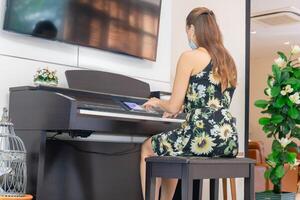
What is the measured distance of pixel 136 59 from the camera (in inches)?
126

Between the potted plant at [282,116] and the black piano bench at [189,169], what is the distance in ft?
5.56

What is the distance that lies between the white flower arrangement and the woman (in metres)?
0.51

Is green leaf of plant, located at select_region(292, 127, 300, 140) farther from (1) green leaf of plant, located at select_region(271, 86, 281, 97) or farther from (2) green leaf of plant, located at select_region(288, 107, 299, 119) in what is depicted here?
(1) green leaf of plant, located at select_region(271, 86, 281, 97)

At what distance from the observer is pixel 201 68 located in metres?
2.50

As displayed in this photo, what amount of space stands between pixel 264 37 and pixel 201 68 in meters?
6.02

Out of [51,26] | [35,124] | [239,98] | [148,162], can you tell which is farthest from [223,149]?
[239,98]

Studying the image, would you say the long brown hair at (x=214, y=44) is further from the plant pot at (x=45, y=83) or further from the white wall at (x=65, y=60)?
the plant pot at (x=45, y=83)

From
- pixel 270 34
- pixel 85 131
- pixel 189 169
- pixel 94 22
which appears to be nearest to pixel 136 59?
pixel 94 22

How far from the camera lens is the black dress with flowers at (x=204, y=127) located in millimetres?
2408

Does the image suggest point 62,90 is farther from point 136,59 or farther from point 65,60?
point 136,59

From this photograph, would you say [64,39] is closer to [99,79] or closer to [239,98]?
[99,79]

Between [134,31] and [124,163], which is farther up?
[134,31]

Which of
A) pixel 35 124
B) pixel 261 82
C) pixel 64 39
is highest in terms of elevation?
pixel 261 82

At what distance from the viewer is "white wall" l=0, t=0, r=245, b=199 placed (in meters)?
2.53
